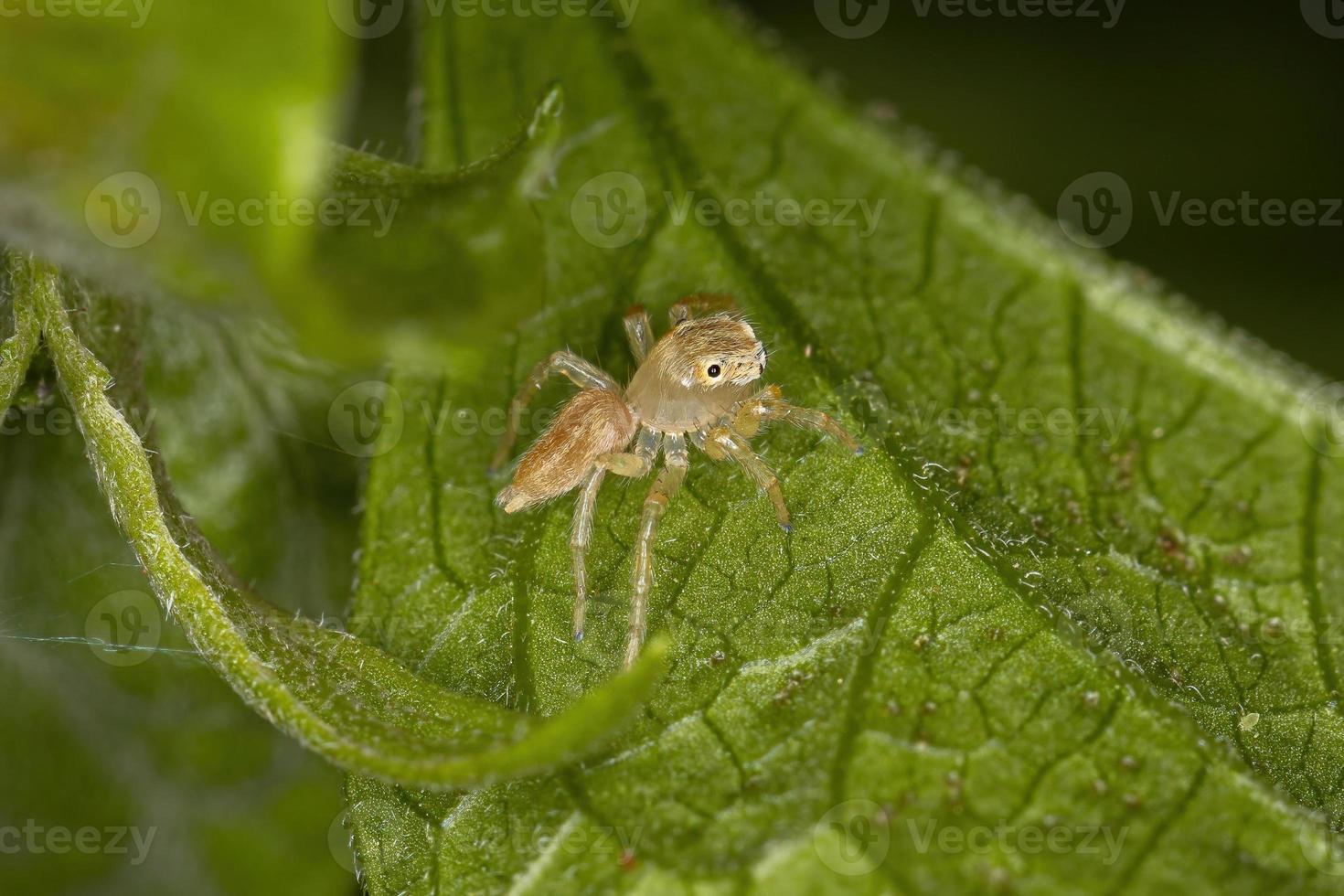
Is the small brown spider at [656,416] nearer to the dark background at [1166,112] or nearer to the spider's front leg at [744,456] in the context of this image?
the spider's front leg at [744,456]

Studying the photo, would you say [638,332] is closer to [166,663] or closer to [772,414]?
[772,414]

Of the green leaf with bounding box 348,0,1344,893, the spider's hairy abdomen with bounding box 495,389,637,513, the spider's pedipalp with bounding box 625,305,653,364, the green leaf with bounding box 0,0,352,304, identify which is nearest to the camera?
the green leaf with bounding box 0,0,352,304

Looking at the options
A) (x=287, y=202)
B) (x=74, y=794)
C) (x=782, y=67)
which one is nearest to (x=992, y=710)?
(x=287, y=202)

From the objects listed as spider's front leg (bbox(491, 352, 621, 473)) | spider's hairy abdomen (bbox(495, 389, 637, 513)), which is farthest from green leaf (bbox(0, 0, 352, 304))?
spider's front leg (bbox(491, 352, 621, 473))

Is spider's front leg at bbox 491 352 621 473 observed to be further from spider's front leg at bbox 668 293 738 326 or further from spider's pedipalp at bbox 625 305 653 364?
spider's front leg at bbox 668 293 738 326

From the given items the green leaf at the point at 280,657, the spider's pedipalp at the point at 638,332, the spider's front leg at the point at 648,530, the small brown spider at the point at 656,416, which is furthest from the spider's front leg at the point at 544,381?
the green leaf at the point at 280,657
